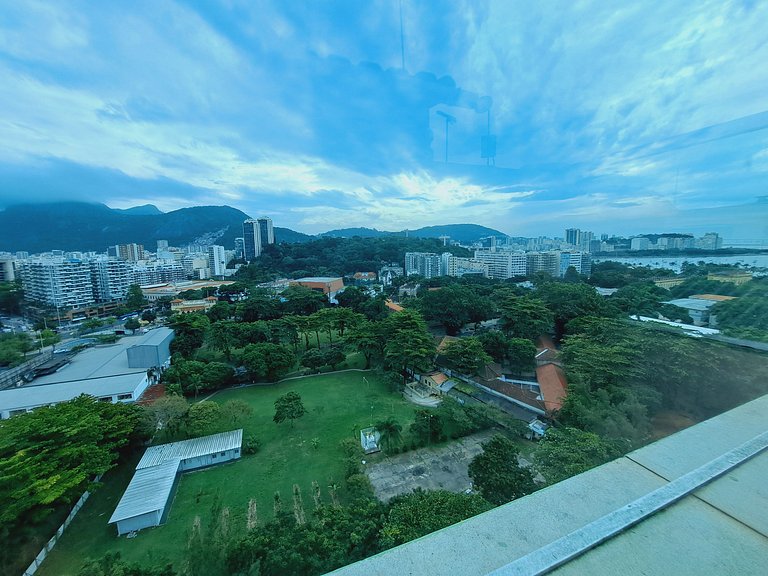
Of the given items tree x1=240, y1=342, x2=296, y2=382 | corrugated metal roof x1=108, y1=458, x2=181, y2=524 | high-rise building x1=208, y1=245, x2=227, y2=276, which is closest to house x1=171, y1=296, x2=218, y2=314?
tree x1=240, y1=342, x2=296, y2=382

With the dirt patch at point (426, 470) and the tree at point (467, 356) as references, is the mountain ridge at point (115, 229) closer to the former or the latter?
the tree at point (467, 356)

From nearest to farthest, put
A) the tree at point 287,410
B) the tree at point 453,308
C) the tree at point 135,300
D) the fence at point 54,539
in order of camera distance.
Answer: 1. the fence at point 54,539
2. the tree at point 287,410
3. the tree at point 453,308
4. the tree at point 135,300

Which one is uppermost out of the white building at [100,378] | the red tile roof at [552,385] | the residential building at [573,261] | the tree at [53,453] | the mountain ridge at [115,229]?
the mountain ridge at [115,229]

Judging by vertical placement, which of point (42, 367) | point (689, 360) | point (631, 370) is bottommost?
point (42, 367)

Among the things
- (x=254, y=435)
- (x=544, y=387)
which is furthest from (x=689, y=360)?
(x=254, y=435)

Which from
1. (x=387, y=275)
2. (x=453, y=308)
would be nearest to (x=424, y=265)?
(x=387, y=275)

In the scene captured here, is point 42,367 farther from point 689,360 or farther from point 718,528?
point 689,360

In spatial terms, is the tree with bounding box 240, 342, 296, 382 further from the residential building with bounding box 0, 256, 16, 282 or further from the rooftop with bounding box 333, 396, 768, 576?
the residential building with bounding box 0, 256, 16, 282

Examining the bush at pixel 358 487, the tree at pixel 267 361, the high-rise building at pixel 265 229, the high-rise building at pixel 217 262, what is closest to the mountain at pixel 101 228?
the high-rise building at pixel 265 229
